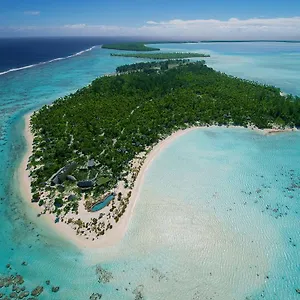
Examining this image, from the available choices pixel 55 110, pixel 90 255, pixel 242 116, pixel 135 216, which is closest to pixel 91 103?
pixel 55 110

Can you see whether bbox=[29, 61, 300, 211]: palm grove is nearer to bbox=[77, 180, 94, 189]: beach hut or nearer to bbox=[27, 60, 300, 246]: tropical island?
bbox=[27, 60, 300, 246]: tropical island

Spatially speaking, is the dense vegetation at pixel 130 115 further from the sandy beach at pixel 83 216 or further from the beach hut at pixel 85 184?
the beach hut at pixel 85 184

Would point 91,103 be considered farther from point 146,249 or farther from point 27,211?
point 146,249

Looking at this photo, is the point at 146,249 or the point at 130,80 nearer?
the point at 146,249

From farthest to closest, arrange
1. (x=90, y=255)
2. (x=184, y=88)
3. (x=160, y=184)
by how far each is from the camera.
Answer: (x=184, y=88)
(x=160, y=184)
(x=90, y=255)

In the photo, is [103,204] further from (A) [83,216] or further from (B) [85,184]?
(B) [85,184]

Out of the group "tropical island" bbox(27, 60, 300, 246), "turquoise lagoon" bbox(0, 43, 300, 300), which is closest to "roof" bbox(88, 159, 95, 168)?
"tropical island" bbox(27, 60, 300, 246)

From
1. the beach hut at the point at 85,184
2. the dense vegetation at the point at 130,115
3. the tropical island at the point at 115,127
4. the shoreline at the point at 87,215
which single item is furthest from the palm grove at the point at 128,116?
the shoreline at the point at 87,215
